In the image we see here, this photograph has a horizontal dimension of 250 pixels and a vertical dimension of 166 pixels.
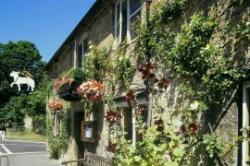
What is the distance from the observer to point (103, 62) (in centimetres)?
1439

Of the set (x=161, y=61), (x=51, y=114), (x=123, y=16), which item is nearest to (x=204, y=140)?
(x=161, y=61)

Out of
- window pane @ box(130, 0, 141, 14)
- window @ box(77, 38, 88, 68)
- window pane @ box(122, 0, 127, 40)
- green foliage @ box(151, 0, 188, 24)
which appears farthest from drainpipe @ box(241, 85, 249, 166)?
window @ box(77, 38, 88, 68)

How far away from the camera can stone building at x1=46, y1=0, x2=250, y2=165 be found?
7.45m

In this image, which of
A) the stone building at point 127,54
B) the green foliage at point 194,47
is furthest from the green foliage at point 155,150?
the green foliage at point 194,47

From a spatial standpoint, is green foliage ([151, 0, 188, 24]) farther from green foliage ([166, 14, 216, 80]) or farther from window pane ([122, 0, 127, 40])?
window pane ([122, 0, 127, 40])

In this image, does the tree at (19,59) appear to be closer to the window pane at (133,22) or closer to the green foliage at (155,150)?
the window pane at (133,22)

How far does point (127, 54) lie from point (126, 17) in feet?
3.60

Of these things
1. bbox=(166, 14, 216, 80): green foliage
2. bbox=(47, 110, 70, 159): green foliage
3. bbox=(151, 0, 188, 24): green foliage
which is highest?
bbox=(151, 0, 188, 24): green foliage

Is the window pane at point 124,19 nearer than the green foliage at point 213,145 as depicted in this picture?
No

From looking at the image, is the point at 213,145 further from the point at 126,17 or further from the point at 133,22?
the point at 126,17

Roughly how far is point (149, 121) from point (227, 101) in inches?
133

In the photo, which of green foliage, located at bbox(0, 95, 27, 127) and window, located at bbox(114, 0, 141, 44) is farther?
green foliage, located at bbox(0, 95, 27, 127)

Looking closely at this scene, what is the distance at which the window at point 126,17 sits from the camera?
1242cm

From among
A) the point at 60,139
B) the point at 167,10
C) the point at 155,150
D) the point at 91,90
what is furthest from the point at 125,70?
the point at 60,139
